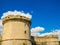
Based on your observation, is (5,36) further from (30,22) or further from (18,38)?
(30,22)

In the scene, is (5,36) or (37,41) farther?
(37,41)

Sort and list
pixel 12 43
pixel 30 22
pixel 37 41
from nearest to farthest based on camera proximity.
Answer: pixel 12 43, pixel 30 22, pixel 37 41

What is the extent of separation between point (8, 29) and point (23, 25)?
2949 mm

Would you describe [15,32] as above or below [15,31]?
below

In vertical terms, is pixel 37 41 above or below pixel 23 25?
below

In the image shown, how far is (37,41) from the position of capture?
37.9 meters

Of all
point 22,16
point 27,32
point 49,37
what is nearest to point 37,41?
point 49,37

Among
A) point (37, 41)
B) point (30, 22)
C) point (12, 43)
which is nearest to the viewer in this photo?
point (12, 43)

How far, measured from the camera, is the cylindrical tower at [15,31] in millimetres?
32000

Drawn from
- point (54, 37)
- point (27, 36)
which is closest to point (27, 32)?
point (27, 36)

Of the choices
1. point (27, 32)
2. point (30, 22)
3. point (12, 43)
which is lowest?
point (12, 43)

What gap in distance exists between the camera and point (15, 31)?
32.2 m

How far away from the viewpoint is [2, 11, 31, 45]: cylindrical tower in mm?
32000

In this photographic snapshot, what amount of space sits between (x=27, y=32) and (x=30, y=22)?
2.34 metres
